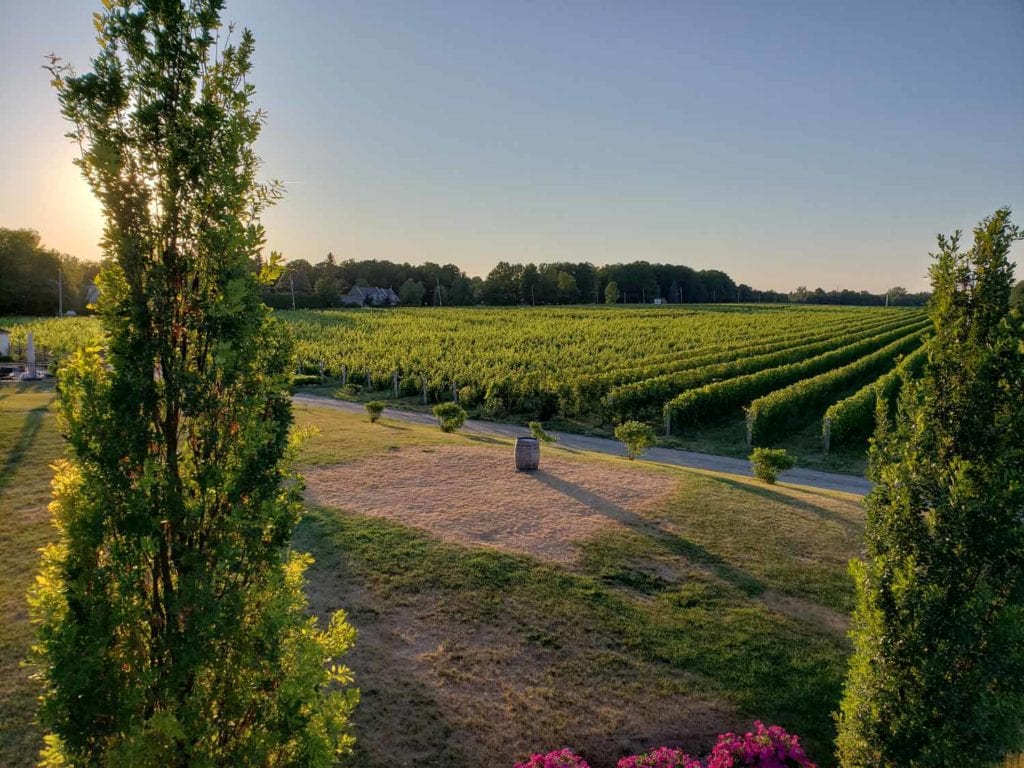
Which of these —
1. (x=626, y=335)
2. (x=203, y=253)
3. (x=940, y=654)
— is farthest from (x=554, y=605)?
(x=626, y=335)

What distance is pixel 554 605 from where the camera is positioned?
8281 mm

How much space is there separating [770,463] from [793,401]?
1275cm

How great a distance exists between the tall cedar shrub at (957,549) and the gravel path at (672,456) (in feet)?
37.6

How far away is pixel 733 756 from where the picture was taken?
20.1 feet

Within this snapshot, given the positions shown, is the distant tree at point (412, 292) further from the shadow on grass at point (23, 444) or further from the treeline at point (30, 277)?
the shadow on grass at point (23, 444)

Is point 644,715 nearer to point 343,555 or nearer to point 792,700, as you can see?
point 792,700

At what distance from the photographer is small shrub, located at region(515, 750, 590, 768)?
19.1ft

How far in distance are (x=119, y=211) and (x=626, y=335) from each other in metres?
51.3

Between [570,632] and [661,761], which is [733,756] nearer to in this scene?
[661,761]

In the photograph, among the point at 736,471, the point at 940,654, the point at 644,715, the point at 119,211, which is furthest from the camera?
the point at 736,471

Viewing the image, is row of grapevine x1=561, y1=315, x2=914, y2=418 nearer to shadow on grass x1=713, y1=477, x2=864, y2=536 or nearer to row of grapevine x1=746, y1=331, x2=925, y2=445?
row of grapevine x1=746, y1=331, x2=925, y2=445

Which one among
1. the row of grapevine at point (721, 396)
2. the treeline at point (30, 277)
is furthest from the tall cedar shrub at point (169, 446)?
the treeline at point (30, 277)

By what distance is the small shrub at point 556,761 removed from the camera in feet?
19.1

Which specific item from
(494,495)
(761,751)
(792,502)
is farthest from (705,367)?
(761,751)
